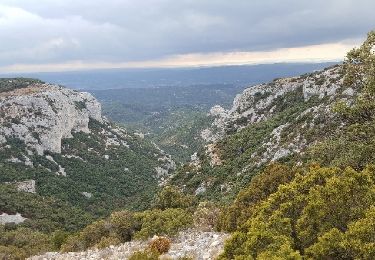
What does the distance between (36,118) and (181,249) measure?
460 ft

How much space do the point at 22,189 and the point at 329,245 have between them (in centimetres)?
11550

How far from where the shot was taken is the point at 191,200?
53.1 metres

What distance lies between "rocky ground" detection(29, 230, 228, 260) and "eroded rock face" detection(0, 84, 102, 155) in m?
122

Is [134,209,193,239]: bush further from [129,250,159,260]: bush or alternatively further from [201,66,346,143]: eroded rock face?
[201,66,346,143]: eroded rock face

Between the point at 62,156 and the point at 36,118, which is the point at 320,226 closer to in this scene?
the point at 36,118

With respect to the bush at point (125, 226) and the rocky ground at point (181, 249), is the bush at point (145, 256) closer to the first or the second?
the rocky ground at point (181, 249)

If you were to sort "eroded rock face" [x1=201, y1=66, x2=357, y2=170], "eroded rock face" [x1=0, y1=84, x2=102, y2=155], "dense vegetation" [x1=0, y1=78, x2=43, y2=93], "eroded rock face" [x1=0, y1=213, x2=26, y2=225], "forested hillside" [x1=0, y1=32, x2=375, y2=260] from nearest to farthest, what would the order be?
"forested hillside" [x1=0, y1=32, x2=375, y2=260]
"eroded rock face" [x1=201, y1=66, x2=357, y2=170]
"eroded rock face" [x1=0, y1=213, x2=26, y2=225]
"eroded rock face" [x1=0, y1=84, x2=102, y2=155]
"dense vegetation" [x1=0, y1=78, x2=43, y2=93]

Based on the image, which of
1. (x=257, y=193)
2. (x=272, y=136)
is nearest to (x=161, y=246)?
(x=257, y=193)

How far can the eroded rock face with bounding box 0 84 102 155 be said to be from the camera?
144500 millimetres

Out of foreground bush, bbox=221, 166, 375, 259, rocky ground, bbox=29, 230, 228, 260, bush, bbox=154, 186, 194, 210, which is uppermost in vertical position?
foreground bush, bbox=221, 166, 375, 259

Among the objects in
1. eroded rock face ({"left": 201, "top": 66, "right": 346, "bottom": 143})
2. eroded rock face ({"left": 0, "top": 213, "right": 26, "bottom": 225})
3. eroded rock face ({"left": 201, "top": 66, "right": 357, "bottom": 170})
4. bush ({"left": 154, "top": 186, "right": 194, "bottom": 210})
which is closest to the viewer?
bush ({"left": 154, "top": 186, "right": 194, "bottom": 210})

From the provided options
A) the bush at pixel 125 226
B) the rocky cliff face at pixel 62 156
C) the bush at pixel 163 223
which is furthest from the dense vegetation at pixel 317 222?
the rocky cliff face at pixel 62 156

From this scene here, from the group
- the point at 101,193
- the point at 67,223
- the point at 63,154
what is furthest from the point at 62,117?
the point at 67,223

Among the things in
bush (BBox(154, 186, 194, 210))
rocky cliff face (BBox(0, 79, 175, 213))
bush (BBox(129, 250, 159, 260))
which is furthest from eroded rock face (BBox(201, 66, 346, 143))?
bush (BBox(129, 250, 159, 260))
